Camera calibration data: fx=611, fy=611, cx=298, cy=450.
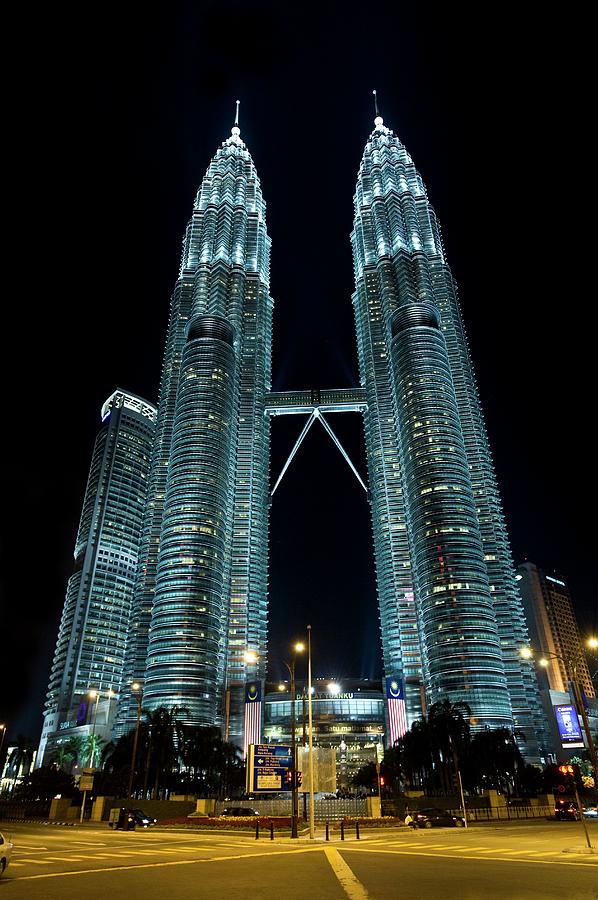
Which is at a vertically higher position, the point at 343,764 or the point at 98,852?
the point at 343,764

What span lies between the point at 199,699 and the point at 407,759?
264ft

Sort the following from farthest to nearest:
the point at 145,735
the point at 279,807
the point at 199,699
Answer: the point at 199,699, the point at 145,735, the point at 279,807

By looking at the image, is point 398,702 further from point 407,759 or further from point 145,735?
point 145,735

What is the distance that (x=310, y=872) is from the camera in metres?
18.7

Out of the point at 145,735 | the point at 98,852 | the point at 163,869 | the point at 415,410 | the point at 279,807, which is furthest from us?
the point at 415,410

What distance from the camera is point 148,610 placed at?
648ft

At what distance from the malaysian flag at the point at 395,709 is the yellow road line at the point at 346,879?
146245 mm

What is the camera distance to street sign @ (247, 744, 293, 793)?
3934 centimetres

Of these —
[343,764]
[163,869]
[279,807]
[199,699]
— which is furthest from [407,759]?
[343,764]

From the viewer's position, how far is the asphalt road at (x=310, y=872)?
47.7 ft

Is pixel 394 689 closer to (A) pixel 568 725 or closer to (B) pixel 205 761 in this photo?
(B) pixel 205 761

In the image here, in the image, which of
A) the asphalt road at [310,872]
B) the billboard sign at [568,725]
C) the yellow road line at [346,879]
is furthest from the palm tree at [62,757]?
the yellow road line at [346,879]

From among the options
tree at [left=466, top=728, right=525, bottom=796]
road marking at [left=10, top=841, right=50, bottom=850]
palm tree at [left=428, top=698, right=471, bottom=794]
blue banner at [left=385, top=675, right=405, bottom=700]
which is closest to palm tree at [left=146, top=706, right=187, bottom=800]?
palm tree at [left=428, top=698, right=471, bottom=794]

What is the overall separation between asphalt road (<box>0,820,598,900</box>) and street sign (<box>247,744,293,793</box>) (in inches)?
356
